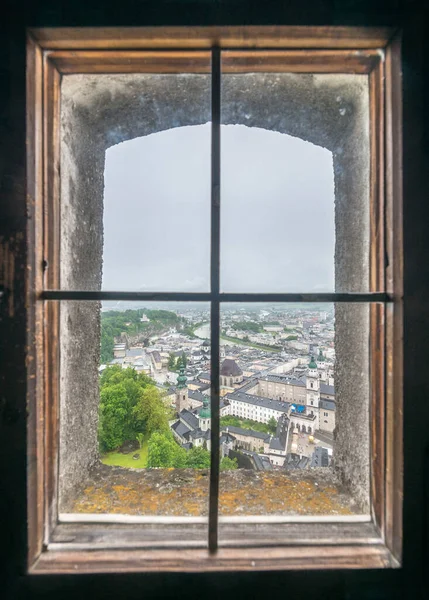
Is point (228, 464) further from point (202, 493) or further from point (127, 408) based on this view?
point (127, 408)

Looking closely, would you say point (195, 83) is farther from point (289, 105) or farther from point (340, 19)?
point (340, 19)

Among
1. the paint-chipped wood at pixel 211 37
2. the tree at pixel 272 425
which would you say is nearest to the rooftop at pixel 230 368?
the tree at pixel 272 425

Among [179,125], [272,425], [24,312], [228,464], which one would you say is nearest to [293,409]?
[272,425]

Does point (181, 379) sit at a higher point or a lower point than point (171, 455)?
higher

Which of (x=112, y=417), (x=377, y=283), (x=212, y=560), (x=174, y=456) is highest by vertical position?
(x=377, y=283)

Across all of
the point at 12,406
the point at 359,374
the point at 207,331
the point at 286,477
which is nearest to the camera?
the point at 12,406

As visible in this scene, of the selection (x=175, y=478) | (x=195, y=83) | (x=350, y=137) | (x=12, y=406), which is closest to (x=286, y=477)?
(x=175, y=478)
